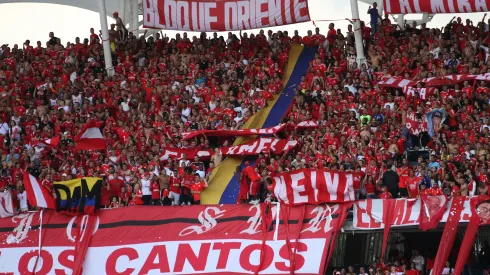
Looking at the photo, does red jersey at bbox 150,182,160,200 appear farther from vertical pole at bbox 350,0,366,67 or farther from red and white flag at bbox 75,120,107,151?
vertical pole at bbox 350,0,366,67

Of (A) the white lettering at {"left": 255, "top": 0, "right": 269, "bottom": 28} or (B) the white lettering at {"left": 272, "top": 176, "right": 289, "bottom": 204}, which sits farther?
(A) the white lettering at {"left": 255, "top": 0, "right": 269, "bottom": 28}

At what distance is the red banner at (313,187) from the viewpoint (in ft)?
80.5

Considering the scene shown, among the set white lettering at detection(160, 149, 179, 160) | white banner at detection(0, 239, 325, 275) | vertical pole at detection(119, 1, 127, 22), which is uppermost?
vertical pole at detection(119, 1, 127, 22)

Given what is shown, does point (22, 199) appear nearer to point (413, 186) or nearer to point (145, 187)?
point (145, 187)

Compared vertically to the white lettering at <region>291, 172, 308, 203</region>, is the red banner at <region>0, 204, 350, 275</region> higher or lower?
lower

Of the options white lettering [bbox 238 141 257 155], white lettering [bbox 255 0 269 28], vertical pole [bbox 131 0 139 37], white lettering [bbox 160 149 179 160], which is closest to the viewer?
white lettering [bbox 160 149 179 160]

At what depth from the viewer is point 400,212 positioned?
2422cm

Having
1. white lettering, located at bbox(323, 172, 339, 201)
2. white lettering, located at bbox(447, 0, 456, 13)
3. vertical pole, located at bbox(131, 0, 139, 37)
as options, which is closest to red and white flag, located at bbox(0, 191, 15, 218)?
white lettering, located at bbox(323, 172, 339, 201)

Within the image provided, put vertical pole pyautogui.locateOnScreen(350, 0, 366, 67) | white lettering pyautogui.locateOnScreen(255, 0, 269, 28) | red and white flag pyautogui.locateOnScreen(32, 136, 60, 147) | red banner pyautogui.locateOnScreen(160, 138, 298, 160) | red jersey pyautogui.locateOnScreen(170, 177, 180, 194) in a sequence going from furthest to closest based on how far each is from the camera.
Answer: white lettering pyautogui.locateOnScreen(255, 0, 269, 28)
vertical pole pyautogui.locateOnScreen(350, 0, 366, 67)
red and white flag pyautogui.locateOnScreen(32, 136, 60, 147)
red banner pyautogui.locateOnScreen(160, 138, 298, 160)
red jersey pyautogui.locateOnScreen(170, 177, 180, 194)

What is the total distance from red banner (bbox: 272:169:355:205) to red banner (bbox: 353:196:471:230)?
0.33 meters

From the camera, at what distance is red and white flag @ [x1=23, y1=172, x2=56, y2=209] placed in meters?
25.6

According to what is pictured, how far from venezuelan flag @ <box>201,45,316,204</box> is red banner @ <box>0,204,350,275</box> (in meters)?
1.97

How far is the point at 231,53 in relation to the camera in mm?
32625

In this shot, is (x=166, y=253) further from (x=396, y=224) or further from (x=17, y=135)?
(x=17, y=135)
